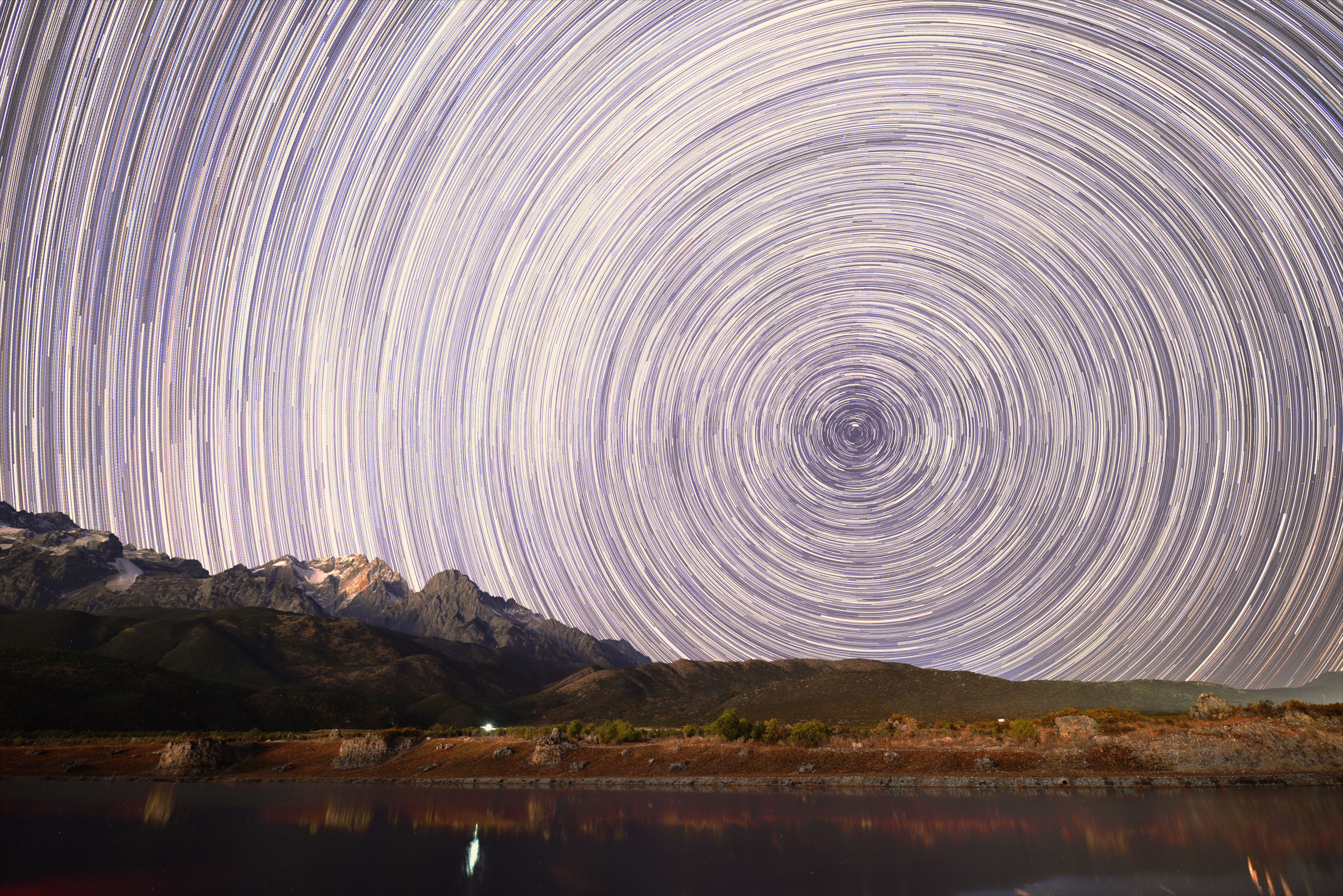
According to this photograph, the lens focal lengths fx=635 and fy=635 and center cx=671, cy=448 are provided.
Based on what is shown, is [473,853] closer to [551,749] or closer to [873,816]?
[873,816]

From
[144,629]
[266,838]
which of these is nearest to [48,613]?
[144,629]

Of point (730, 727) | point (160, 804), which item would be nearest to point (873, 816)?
point (730, 727)

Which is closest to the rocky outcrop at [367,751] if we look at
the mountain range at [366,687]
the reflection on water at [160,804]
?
the reflection on water at [160,804]

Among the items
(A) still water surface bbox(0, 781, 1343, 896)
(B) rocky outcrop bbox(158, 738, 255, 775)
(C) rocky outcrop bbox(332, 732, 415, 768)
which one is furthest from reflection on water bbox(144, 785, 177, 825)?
(C) rocky outcrop bbox(332, 732, 415, 768)

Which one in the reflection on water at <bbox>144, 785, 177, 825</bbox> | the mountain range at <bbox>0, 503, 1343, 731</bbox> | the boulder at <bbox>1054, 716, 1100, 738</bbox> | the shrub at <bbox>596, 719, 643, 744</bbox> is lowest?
the reflection on water at <bbox>144, 785, 177, 825</bbox>

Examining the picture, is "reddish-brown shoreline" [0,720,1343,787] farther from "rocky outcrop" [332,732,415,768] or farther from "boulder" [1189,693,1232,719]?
"boulder" [1189,693,1232,719]

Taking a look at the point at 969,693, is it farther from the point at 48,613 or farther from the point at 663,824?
the point at 48,613
